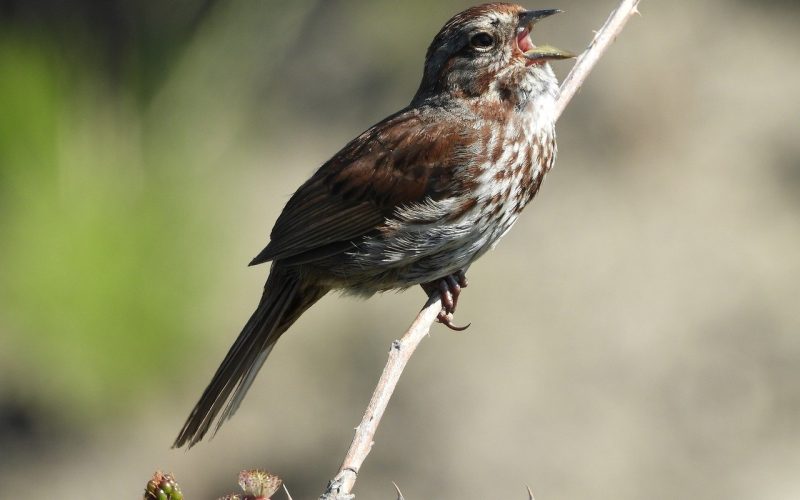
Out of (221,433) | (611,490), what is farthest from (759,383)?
(221,433)

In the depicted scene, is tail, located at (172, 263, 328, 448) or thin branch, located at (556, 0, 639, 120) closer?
thin branch, located at (556, 0, 639, 120)

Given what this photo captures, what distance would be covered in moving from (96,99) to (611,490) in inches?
127

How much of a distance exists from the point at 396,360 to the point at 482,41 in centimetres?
111

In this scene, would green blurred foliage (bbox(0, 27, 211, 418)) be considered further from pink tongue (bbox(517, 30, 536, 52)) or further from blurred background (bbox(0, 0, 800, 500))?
pink tongue (bbox(517, 30, 536, 52))

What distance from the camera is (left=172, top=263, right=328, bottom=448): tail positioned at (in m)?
3.84

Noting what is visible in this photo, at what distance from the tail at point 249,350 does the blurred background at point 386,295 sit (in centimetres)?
219

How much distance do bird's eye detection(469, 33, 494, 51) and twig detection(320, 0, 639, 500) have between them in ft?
0.84

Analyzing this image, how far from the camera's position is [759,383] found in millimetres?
6586

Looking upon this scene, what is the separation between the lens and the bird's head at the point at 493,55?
363 centimetres

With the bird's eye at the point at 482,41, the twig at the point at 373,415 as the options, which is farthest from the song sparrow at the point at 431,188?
the twig at the point at 373,415

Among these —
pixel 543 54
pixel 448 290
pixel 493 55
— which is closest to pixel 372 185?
pixel 448 290

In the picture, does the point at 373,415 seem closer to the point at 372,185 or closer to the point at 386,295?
the point at 372,185

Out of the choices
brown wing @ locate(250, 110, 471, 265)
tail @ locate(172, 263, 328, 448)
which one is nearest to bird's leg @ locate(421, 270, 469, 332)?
brown wing @ locate(250, 110, 471, 265)

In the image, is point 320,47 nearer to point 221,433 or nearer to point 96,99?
point 96,99
